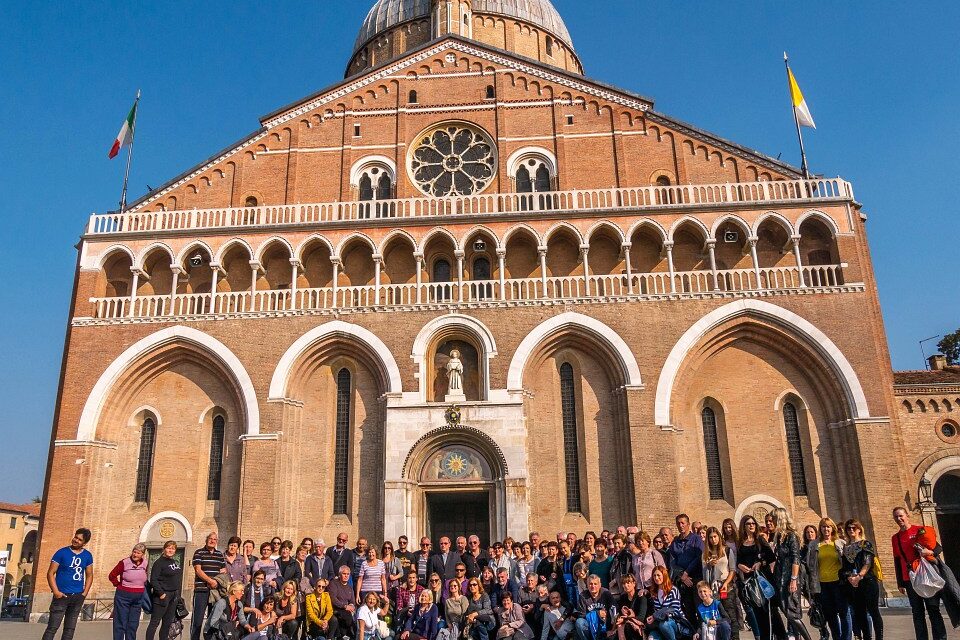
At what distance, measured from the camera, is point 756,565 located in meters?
10.6

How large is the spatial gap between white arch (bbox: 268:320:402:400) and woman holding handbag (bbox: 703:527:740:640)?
42.2 ft

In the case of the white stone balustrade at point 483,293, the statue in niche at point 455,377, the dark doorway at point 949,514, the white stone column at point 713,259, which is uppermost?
the white stone column at point 713,259

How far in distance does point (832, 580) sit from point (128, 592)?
9637mm

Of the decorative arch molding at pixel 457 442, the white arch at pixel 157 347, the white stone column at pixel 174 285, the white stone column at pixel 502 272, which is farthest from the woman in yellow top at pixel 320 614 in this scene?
the white stone column at pixel 174 285

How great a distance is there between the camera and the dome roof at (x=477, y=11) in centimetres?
3916

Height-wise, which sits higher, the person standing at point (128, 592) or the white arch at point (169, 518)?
the white arch at point (169, 518)

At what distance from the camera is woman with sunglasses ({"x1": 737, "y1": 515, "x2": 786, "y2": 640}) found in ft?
34.6

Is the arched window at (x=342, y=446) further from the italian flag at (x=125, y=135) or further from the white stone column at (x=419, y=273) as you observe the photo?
the italian flag at (x=125, y=135)

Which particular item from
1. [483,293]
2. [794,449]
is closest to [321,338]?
[483,293]

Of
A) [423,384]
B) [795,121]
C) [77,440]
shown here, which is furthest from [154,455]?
[795,121]

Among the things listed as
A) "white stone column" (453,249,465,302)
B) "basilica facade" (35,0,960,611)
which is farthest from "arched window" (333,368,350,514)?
"white stone column" (453,249,465,302)

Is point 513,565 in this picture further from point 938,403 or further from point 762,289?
point 938,403

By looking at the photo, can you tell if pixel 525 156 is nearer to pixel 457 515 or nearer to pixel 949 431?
pixel 457 515

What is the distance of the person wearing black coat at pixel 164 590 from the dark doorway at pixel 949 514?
21.1 metres
